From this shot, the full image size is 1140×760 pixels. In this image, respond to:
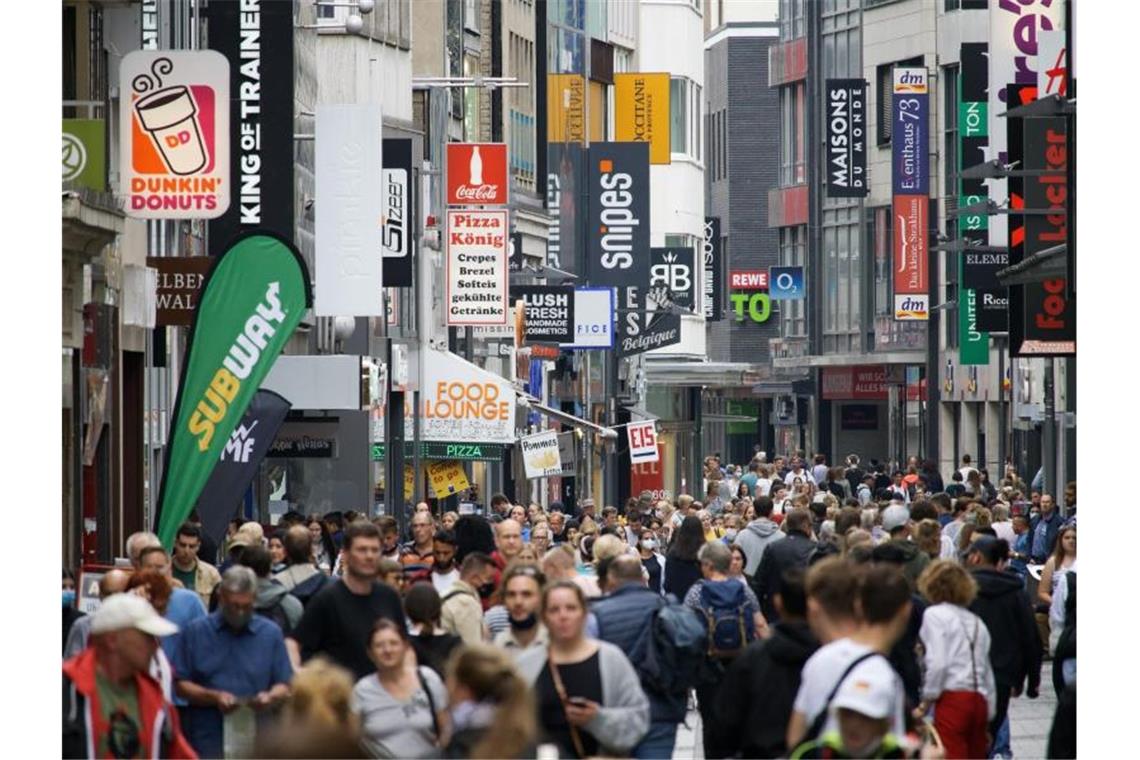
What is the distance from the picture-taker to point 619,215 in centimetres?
6025

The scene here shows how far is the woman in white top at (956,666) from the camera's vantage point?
1384cm

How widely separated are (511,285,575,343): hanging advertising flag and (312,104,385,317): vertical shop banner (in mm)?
19157

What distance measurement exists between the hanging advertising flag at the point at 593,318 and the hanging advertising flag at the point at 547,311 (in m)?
3.26

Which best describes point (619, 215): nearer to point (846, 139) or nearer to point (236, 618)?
point (846, 139)

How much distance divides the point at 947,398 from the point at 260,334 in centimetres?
5554

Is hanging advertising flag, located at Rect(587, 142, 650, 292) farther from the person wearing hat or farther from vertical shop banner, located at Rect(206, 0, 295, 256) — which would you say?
the person wearing hat

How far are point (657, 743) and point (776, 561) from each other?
6488mm

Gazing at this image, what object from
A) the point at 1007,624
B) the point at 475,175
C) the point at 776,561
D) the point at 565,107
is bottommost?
the point at 1007,624

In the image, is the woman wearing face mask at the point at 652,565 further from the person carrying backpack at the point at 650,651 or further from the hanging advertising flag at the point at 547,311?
the hanging advertising flag at the point at 547,311

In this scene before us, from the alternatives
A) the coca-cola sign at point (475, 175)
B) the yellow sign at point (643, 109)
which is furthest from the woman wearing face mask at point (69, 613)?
the yellow sign at point (643, 109)

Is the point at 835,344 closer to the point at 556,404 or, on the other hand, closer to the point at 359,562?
the point at 556,404

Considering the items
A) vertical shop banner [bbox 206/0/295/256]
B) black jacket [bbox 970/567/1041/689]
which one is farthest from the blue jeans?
vertical shop banner [bbox 206/0/295/256]

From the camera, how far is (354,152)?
3234cm

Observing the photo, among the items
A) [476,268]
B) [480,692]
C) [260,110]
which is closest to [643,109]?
[476,268]
